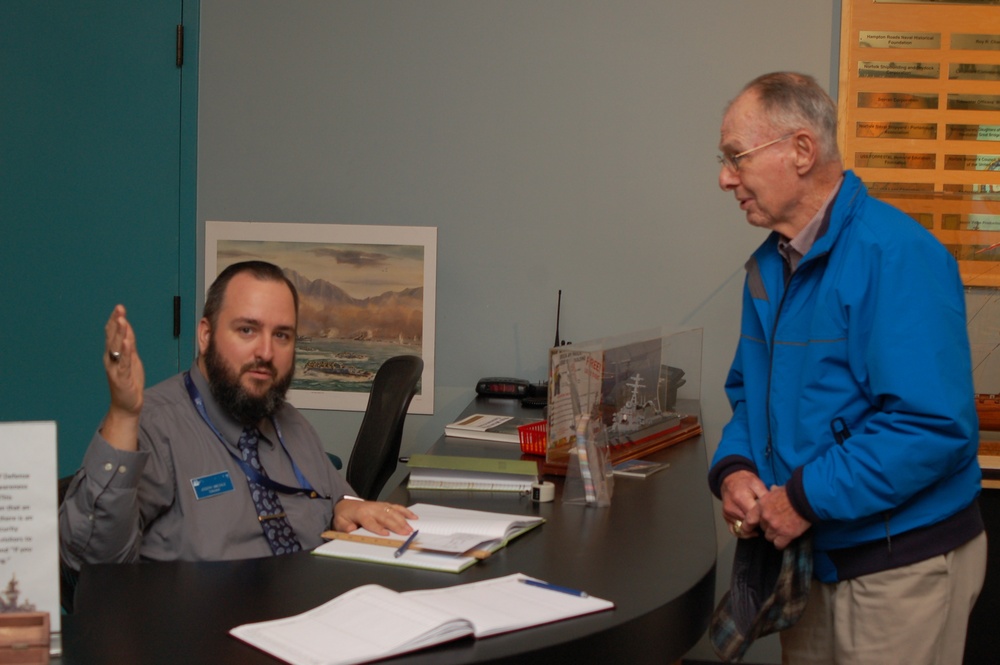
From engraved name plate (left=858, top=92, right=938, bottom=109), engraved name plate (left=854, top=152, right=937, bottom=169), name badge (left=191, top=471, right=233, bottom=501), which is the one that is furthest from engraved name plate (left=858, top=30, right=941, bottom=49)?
name badge (left=191, top=471, right=233, bottom=501)

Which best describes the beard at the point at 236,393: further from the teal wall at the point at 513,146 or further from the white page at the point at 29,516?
the teal wall at the point at 513,146

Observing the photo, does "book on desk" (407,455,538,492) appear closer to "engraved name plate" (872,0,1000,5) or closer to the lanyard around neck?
the lanyard around neck

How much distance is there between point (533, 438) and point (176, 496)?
3.30 feet

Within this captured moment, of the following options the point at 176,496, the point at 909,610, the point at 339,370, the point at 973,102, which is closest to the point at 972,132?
the point at 973,102

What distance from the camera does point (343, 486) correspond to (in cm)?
232

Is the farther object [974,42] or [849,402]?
[974,42]

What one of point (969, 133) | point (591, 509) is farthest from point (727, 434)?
point (969, 133)

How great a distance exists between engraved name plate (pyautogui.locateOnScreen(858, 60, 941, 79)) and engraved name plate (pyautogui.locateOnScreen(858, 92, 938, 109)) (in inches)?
2.3

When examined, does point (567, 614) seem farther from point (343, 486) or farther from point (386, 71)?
point (386, 71)

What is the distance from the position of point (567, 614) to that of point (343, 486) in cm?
98

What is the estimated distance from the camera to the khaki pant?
176 cm

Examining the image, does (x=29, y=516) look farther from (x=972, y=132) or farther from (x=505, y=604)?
(x=972, y=132)

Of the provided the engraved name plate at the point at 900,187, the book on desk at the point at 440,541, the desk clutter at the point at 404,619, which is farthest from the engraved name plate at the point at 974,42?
the desk clutter at the point at 404,619

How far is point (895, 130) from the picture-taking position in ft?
11.3
